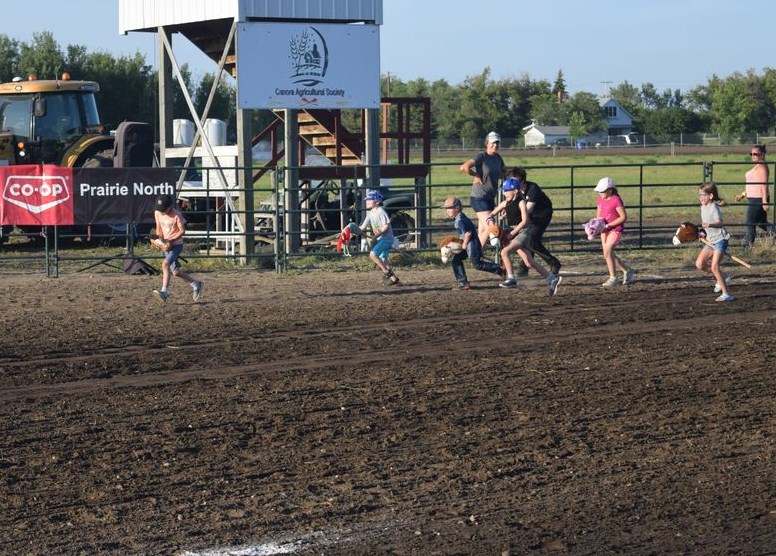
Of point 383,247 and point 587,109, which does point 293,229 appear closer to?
point 383,247

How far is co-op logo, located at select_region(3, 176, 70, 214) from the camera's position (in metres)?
17.9

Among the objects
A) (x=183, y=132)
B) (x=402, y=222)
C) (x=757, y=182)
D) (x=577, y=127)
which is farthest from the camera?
(x=577, y=127)

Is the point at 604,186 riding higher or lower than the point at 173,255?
higher

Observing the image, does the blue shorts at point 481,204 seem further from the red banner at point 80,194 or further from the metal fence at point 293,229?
the red banner at point 80,194

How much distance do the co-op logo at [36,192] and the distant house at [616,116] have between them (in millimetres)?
111347

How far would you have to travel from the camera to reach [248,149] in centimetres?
1928

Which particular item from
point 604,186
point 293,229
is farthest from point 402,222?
point 604,186

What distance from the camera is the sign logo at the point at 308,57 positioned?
1938cm

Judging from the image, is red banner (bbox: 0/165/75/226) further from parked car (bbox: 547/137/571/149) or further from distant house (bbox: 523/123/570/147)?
distant house (bbox: 523/123/570/147)

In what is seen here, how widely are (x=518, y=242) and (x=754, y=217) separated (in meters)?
6.76

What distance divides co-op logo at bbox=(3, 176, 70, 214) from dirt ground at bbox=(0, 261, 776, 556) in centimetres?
381

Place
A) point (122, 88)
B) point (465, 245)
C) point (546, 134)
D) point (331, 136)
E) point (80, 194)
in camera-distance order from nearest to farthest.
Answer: point (465, 245) < point (80, 194) < point (331, 136) < point (122, 88) < point (546, 134)

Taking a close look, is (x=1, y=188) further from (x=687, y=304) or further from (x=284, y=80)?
(x=687, y=304)

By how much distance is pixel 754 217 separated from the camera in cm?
2064
